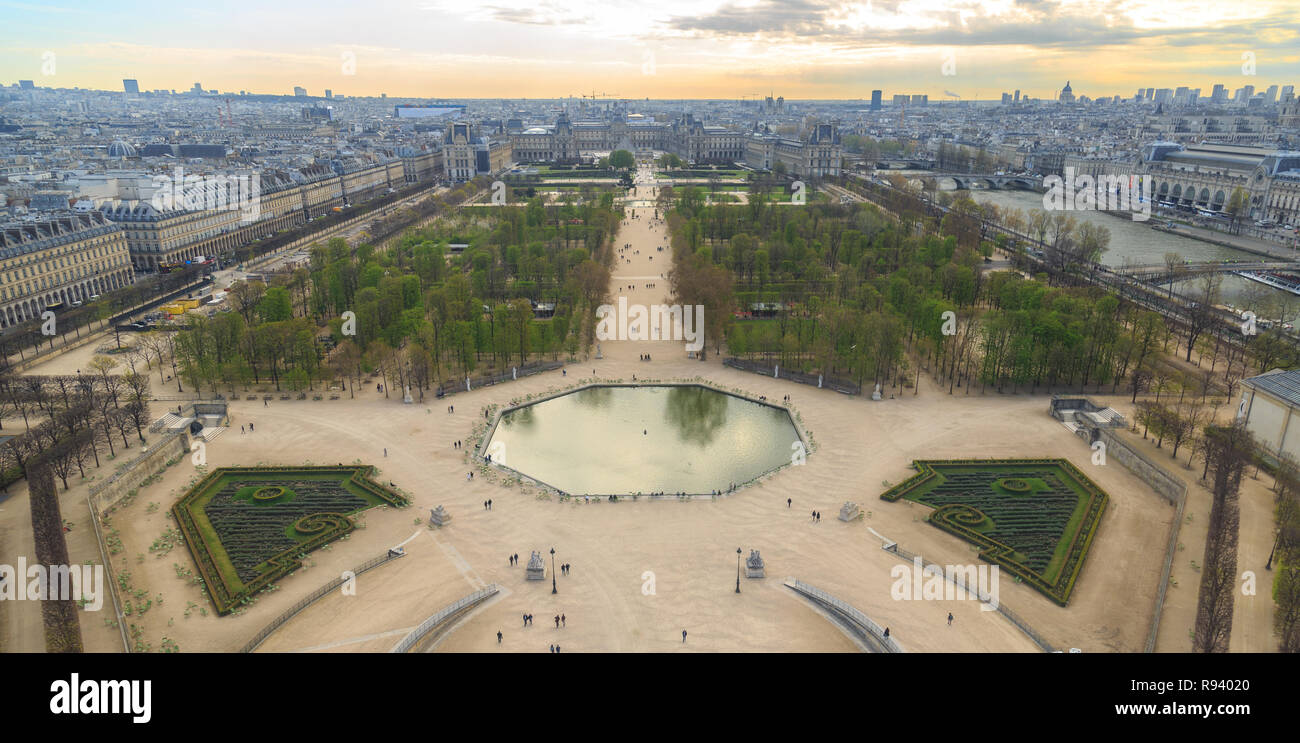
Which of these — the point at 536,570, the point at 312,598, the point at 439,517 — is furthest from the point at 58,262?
the point at 536,570

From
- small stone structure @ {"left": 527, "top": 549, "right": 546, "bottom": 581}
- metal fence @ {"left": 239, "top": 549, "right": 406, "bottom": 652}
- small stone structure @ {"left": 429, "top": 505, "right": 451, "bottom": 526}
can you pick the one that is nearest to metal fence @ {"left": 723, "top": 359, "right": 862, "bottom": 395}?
small stone structure @ {"left": 429, "top": 505, "right": 451, "bottom": 526}

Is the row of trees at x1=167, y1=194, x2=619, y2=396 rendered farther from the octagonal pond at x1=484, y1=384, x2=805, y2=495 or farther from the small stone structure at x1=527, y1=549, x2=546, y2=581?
the small stone structure at x1=527, y1=549, x2=546, y2=581

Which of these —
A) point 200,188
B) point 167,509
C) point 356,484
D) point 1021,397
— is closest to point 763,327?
point 1021,397

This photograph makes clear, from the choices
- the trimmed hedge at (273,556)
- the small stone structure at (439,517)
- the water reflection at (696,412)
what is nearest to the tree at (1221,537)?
the water reflection at (696,412)

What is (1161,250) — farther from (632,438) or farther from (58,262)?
(58,262)

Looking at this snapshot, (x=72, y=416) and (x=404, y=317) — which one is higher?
(x=404, y=317)

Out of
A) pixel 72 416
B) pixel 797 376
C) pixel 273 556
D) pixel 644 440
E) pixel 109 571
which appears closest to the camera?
pixel 109 571

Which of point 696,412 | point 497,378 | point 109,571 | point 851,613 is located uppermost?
point 497,378
